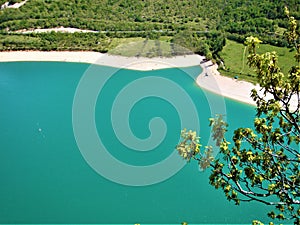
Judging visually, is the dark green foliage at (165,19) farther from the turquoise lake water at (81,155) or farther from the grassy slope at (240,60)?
the turquoise lake water at (81,155)

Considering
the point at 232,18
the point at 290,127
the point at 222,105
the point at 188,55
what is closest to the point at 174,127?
the point at 222,105

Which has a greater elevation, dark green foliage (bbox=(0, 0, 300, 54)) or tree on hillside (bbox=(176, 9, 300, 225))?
dark green foliage (bbox=(0, 0, 300, 54))

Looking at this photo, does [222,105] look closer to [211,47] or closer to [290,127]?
[211,47]

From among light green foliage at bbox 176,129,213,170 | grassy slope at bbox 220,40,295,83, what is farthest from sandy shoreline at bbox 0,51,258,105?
light green foliage at bbox 176,129,213,170

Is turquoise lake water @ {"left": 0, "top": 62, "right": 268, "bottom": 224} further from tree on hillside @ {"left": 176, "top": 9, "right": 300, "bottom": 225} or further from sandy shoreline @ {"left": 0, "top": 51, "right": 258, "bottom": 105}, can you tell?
tree on hillside @ {"left": 176, "top": 9, "right": 300, "bottom": 225}

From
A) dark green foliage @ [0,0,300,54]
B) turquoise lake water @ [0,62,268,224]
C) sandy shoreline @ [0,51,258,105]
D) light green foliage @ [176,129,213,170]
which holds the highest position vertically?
dark green foliage @ [0,0,300,54]

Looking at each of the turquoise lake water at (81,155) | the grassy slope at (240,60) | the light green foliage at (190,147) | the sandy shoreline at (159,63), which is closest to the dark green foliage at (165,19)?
the grassy slope at (240,60)
